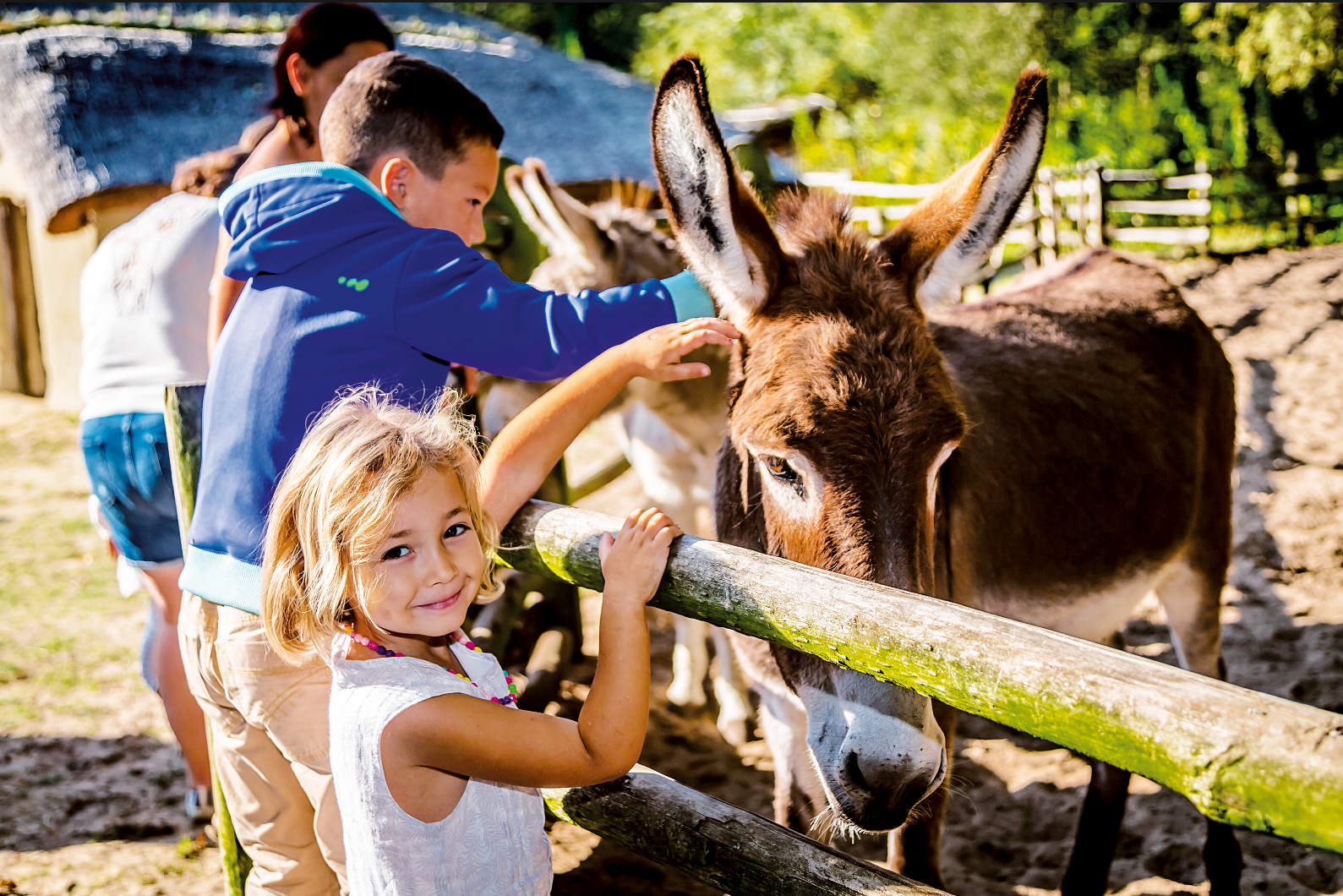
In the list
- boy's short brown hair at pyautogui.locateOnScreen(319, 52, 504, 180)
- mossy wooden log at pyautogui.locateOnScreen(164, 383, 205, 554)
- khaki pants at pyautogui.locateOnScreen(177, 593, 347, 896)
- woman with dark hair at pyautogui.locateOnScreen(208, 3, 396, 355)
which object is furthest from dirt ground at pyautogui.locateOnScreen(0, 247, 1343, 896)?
boy's short brown hair at pyautogui.locateOnScreen(319, 52, 504, 180)

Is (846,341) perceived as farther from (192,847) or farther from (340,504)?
(192,847)

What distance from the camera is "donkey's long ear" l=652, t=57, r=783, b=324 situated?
1840 mm

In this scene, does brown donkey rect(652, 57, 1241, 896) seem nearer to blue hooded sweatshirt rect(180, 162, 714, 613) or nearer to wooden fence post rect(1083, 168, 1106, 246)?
blue hooded sweatshirt rect(180, 162, 714, 613)

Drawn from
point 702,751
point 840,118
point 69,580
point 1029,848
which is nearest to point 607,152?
point 69,580

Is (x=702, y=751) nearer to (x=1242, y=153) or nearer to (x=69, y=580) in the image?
(x=69, y=580)

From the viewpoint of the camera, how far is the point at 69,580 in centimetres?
659

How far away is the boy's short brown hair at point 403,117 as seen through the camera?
193cm

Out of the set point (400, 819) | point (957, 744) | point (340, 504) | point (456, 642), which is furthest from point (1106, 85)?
point (400, 819)

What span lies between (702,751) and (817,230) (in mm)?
2760

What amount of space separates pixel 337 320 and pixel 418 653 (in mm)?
664

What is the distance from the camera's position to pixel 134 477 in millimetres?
A: 3055

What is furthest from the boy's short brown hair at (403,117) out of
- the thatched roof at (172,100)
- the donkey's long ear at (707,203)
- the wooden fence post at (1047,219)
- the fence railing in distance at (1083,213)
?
the wooden fence post at (1047,219)

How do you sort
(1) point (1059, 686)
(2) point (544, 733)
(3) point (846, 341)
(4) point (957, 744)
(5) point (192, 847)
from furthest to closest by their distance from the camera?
(4) point (957, 744) < (5) point (192, 847) < (3) point (846, 341) < (2) point (544, 733) < (1) point (1059, 686)

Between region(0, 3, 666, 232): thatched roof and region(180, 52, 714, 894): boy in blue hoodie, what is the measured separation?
11.7 meters
